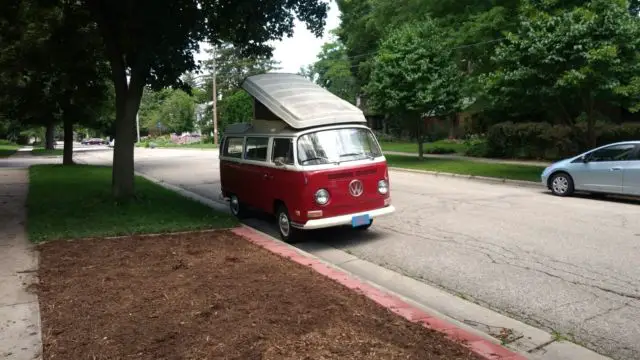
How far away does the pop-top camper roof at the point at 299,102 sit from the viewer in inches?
335

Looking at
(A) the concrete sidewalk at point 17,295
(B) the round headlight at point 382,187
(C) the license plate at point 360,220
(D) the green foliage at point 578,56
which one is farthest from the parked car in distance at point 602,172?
(A) the concrete sidewalk at point 17,295

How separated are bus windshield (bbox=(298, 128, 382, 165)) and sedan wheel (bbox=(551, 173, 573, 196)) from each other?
697 centimetres

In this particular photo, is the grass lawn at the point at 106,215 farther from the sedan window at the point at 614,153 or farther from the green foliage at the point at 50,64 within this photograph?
the sedan window at the point at 614,153

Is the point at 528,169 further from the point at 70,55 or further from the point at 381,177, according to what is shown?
the point at 70,55

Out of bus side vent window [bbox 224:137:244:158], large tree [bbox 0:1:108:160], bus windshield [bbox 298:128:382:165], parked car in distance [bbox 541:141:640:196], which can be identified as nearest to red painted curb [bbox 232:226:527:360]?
bus windshield [bbox 298:128:382:165]

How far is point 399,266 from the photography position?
283 inches

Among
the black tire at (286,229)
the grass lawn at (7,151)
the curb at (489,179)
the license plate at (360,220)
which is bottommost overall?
the grass lawn at (7,151)

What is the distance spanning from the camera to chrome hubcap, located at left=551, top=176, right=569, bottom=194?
13193 mm

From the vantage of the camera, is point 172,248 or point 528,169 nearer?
point 172,248

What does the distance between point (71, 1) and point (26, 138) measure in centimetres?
8362

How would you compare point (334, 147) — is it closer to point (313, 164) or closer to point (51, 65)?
point (313, 164)

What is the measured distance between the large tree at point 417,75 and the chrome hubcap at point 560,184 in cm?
932

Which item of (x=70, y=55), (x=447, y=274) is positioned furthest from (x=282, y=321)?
(x=70, y=55)

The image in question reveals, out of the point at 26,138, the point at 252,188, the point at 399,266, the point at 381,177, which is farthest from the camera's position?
the point at 26,138
